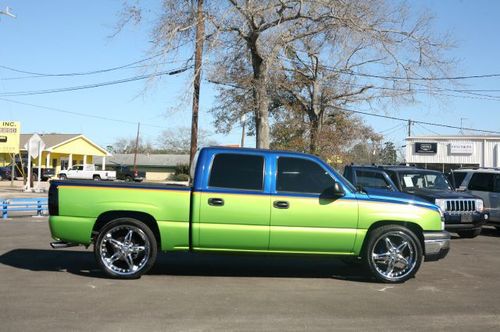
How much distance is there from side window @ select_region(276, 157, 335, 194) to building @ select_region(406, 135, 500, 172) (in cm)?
4501

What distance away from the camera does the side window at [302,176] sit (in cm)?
768

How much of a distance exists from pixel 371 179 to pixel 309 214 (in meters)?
6.97

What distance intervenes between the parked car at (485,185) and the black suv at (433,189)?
1.27 meters

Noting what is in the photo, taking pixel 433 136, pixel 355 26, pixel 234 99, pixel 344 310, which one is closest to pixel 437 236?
pixel 344 310

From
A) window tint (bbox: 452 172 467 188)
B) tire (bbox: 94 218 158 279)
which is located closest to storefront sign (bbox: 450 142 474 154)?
window tint (bbox: 452 172 467 188)

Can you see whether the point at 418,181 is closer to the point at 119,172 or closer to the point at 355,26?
the point at 355,26

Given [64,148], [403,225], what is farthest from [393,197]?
[64,148]

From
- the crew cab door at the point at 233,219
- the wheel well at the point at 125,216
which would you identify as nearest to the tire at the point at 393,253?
the crew cab door at the point at 233,219

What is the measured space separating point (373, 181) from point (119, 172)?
4404 cm

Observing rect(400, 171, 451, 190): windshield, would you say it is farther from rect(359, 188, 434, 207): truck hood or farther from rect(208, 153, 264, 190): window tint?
rect(208, 153, 264, 190): window tint

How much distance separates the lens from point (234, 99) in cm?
2903

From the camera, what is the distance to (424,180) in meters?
14.3

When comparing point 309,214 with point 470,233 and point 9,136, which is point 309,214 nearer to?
point 470,233

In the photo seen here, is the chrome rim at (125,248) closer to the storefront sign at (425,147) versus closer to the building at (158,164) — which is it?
the storefront sign at (425,147)
